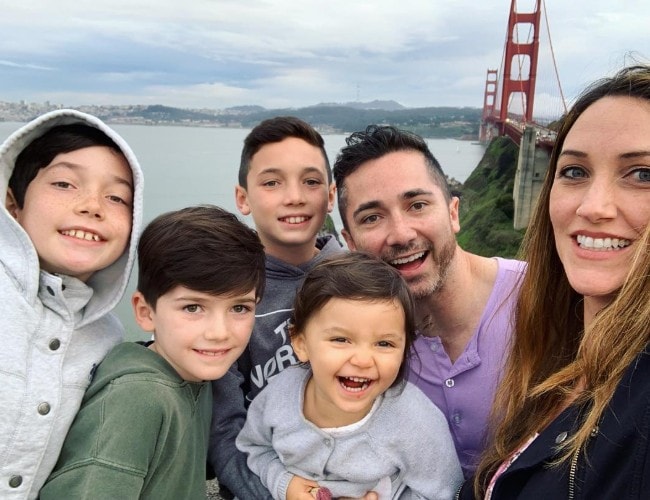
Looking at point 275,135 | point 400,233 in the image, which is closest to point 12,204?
point 275,135

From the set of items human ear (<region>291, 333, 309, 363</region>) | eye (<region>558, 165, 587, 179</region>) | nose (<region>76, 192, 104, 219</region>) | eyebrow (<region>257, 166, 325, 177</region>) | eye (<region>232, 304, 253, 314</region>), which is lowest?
human ear (<region>291, 333, 309, 363</region>)

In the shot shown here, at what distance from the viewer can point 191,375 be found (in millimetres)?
1498

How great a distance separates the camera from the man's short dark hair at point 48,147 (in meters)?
1.47

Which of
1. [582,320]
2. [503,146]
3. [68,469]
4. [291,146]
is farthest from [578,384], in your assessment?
[503,146]

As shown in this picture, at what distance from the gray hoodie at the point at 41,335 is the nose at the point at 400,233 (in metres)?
0.79

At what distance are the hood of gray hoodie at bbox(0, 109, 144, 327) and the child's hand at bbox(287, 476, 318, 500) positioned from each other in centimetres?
68

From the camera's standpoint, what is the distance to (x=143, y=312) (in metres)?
1.55

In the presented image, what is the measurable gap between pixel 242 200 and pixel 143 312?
2.99ft

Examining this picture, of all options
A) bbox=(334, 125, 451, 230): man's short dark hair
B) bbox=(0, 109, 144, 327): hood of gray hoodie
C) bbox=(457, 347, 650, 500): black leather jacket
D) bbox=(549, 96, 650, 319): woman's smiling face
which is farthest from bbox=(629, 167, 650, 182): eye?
bbox=(0, 109, 144, 327): hood of gray hoodie

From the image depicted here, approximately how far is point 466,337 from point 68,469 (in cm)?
122

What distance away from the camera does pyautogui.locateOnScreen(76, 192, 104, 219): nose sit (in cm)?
142

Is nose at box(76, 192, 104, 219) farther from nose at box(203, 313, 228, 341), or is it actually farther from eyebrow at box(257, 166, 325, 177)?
eyebrow at box(257, 166, 325, 177)

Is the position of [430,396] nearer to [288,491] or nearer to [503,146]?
[288,491]

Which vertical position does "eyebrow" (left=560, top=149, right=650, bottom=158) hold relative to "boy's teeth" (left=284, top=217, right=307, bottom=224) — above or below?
above
